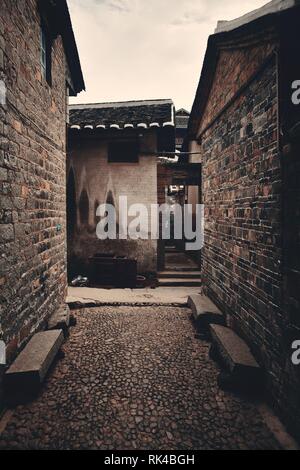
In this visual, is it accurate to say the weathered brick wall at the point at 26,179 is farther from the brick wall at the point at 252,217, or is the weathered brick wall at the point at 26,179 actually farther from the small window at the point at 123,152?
the small window at the point at 123,152

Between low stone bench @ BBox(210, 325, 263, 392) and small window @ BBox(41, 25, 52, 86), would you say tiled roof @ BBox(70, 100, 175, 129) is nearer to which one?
small window @ BBox(41, 25, 52, 86)

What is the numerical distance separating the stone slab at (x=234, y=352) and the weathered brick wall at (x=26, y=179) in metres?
2.74

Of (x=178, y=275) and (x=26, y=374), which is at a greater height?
(x=26, y=374)

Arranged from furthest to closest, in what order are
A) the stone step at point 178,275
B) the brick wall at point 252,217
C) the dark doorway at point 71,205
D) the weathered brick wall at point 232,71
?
the dark doorway at point 71,205, the stone step at point 178,275, the weathered brick wall at point 232,71, the brick wall at point 252,217

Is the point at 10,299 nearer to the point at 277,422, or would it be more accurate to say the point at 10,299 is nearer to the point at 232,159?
the point at 277,422

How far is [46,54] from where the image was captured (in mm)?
4570

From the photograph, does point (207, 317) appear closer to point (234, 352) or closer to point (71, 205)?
point (234, 352)

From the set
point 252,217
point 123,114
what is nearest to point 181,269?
point 252,217

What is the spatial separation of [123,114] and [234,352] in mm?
8731

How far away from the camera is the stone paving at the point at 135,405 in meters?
2.44

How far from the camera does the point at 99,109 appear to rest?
33.2 feet

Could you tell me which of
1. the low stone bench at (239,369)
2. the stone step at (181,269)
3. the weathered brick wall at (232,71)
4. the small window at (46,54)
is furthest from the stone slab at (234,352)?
the small window at (46,54)

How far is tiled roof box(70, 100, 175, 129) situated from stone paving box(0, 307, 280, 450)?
6.56 metres
